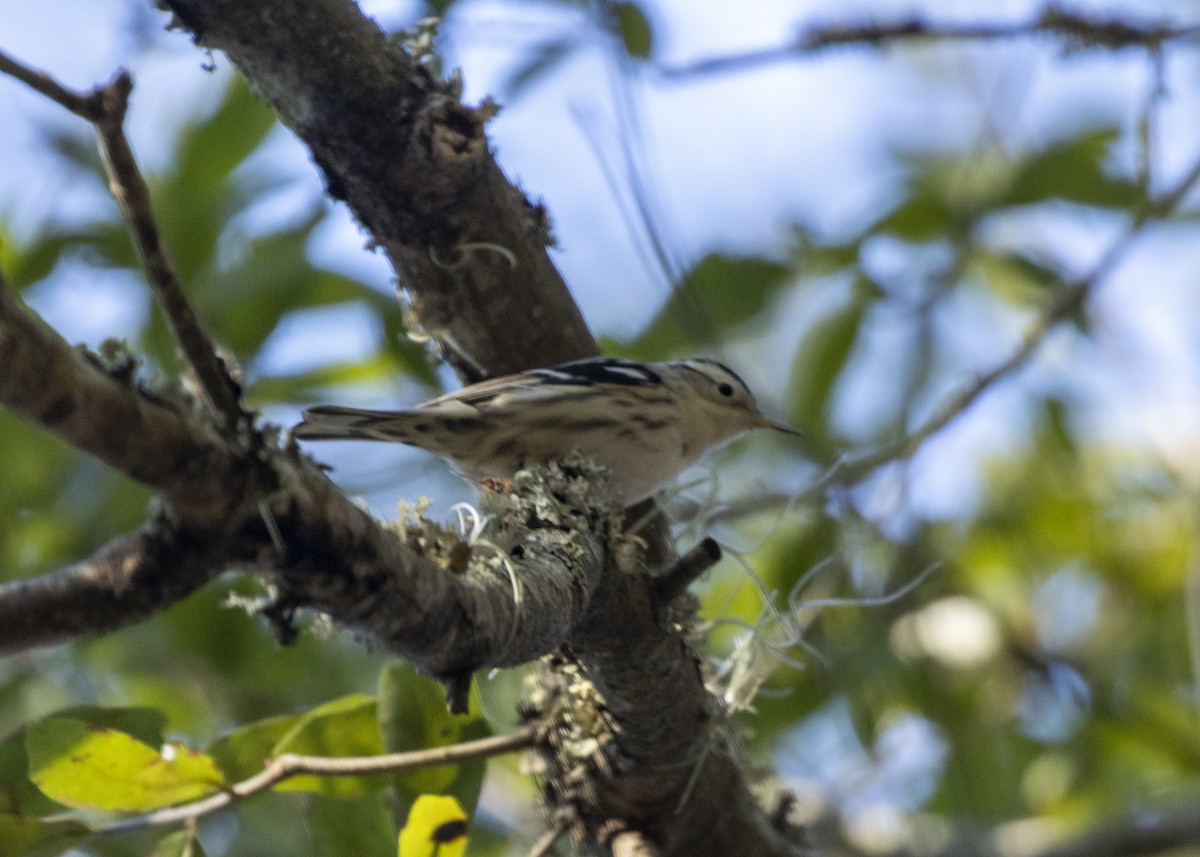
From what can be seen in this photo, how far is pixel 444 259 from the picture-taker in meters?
2.49

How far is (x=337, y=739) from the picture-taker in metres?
2.21

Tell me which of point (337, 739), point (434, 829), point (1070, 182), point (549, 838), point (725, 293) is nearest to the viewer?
point (434, 829)

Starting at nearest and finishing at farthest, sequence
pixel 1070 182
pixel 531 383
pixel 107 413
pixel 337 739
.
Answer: pixel 107 413 < pixel 337 739 < pixel 531 383 < pixel 1070 182

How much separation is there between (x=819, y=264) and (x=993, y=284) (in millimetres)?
1334

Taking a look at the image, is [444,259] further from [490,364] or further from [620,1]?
[620,1]

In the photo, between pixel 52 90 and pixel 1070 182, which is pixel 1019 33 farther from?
pixel 52 90

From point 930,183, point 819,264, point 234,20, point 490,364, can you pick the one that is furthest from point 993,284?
point 234,20

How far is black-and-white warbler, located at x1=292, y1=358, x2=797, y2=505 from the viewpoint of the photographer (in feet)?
8.70

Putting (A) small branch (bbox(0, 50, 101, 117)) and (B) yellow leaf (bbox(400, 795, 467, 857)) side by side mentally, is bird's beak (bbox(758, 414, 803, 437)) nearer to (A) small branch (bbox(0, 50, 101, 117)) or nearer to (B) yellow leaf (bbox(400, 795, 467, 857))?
(B) yellow leaf (bbox(400, 795, 467, 857))

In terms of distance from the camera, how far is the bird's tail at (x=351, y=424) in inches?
104

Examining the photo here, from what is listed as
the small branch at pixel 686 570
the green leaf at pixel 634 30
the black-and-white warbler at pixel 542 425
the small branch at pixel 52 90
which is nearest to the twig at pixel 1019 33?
the green leaf at pixel 634 30

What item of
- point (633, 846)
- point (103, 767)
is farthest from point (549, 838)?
point (103, 767)

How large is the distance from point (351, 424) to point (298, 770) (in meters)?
0.87

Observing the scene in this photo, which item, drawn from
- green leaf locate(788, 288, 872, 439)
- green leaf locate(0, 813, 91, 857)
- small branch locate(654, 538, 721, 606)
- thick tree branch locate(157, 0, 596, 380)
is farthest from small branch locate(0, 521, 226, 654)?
green leaf locate(788, 288, 872, 439)
